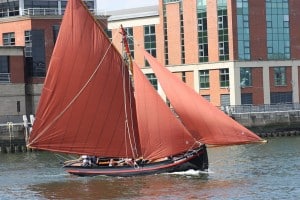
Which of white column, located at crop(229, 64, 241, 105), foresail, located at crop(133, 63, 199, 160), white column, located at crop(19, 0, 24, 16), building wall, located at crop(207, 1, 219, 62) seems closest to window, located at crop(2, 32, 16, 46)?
white column, located at crop(19, 0, 24, 16)

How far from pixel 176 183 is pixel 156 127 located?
16.4 feet

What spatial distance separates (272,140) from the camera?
90.2m

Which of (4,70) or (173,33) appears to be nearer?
(4,70)

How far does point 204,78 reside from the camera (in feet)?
370

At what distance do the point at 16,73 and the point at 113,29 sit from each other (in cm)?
2881

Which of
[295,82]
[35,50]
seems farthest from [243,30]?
[35,50]

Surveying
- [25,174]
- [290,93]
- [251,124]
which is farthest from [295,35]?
[25,174]

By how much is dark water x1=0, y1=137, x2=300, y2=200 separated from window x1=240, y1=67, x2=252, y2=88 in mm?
43559

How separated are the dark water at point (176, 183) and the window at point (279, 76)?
4646 centimetres

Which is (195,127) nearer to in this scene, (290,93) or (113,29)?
(290,93)

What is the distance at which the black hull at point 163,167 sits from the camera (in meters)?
52.9

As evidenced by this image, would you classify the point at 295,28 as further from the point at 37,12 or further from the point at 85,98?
the point at 85,98

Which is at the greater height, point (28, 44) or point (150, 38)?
point (150, 38)

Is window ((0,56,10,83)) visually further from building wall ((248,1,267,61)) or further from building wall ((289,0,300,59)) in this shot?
building wall ((289,0,300,59))
